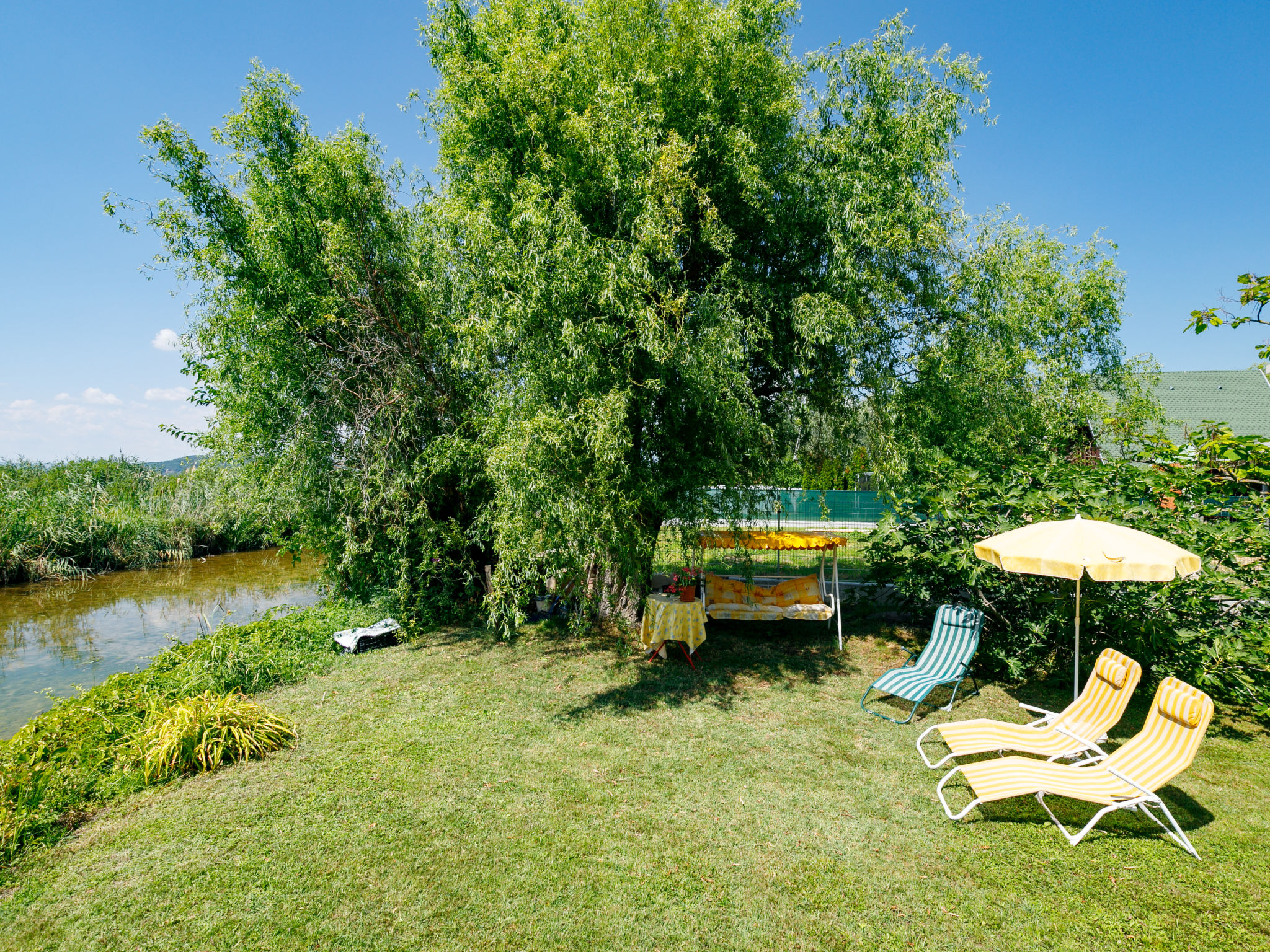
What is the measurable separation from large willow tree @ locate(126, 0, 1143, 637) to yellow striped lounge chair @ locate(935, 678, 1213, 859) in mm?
3829

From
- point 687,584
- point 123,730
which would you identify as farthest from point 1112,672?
point 123,730

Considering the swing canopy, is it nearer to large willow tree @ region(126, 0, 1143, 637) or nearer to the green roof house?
large willow tree @ region(126, 0, 1143, 637)

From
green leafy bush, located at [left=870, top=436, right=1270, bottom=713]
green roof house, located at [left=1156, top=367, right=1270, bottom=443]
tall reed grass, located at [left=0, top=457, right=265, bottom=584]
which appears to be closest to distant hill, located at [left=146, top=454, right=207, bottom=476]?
tall reed grass, located at [left=0, top=457, right=265, bottom=584]

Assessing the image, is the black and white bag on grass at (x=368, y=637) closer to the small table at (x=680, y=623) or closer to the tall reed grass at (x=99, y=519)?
the small table at (x=680, y=623)

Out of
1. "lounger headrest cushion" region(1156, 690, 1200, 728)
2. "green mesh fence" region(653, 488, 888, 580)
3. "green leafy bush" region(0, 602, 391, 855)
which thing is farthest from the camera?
"green mesh fence" region(653, 488, 888, 580)

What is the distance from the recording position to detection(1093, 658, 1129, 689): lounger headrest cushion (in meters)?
4.96

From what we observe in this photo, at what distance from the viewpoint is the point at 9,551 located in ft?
51.4

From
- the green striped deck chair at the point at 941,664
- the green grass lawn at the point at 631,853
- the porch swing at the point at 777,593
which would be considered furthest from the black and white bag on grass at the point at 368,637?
the green striped deck chair at the point at 941,664

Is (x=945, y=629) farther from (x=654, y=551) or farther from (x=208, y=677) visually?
(x=208, y=677)

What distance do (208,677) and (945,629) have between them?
864cm

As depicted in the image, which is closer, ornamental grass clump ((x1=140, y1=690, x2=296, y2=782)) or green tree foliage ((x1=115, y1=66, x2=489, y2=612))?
ornamental grass clump ((x1=140, y1=690, x2=296, y2=782))

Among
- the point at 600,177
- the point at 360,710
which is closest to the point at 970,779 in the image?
the point at 360,710

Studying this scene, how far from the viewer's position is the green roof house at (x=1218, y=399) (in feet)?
78.5

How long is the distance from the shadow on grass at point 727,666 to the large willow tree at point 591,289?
52.4 inches
